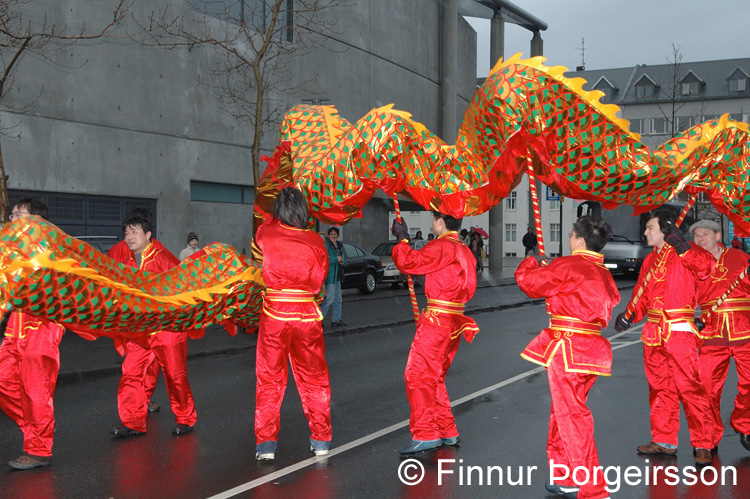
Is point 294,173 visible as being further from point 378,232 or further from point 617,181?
point 378,232

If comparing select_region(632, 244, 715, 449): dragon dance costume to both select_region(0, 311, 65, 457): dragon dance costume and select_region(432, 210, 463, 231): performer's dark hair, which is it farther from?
select_region(0, 311, 65, 457): dragon dance costume

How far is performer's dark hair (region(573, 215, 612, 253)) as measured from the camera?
17.3 feet

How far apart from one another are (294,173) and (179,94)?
14024 mm

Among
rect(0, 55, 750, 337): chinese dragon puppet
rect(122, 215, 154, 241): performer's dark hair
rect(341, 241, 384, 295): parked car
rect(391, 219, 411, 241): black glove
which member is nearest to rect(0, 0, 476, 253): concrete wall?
rect(341, 241, 384, 295): parked car

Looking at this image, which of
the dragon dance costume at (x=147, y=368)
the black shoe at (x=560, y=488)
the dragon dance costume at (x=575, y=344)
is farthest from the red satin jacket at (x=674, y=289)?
the dragon dance costume at (x=147, y=368)

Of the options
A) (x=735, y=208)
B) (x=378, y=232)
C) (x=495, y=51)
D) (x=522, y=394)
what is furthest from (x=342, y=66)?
(x=735, y=208)

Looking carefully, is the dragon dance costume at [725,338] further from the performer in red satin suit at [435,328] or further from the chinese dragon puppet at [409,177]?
the performer in red satin suit at [435,328]

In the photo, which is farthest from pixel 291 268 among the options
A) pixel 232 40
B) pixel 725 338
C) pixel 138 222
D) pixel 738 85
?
pixel 738 85

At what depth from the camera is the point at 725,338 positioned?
→ 20.8 feet

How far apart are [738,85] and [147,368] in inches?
2665

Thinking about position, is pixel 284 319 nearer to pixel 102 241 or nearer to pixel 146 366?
pixel 146 366

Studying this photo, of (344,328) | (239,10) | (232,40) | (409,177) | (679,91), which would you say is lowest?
(344,328)

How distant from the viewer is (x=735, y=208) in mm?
6215

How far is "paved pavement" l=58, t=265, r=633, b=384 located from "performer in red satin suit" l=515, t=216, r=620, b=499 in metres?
6.64
